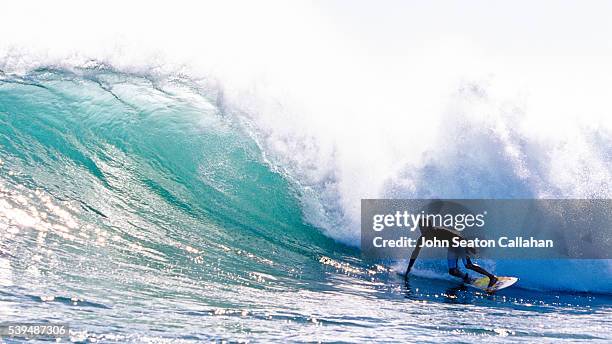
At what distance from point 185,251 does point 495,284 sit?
418cm

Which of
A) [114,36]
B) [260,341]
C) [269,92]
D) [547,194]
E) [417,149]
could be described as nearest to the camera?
[260,341]

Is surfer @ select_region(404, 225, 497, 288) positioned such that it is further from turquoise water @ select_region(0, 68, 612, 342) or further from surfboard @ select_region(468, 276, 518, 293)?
turquoise water @ select_region(0, 68, 612, 342)

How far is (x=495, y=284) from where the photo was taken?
8555 mm

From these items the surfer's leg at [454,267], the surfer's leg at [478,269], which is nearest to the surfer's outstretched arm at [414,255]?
the surfer's leg at [454,267]

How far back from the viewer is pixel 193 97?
45.4ft

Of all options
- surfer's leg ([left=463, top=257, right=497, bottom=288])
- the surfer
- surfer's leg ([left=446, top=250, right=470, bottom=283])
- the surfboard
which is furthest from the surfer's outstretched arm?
the surfboard

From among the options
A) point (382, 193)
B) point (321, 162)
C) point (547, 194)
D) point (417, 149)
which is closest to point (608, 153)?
point (547, 194)

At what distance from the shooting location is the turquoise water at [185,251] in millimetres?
5895

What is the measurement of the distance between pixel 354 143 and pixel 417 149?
4.63 feet

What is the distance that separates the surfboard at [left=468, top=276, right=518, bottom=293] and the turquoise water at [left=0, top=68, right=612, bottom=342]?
20cm

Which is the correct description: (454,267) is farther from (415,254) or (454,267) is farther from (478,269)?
(415,254)

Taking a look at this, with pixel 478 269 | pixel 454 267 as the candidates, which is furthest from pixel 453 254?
pixel 478 269

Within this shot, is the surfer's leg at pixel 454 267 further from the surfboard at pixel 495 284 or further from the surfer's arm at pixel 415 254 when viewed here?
the surfer's arm at pixel 415 254

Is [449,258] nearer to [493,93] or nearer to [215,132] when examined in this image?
[493,93]
